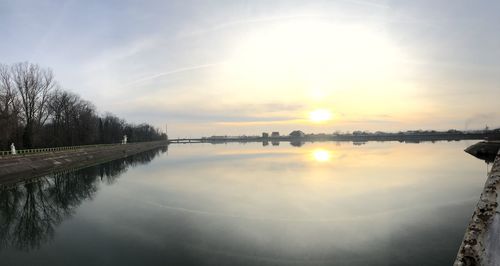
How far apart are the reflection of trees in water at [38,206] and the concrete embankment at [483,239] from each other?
14999 millimetres

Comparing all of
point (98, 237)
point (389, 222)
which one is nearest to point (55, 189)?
point (98, 237)

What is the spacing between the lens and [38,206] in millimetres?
21953

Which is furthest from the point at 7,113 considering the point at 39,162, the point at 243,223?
the point at 243,223

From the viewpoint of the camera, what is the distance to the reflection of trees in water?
14.7 meters

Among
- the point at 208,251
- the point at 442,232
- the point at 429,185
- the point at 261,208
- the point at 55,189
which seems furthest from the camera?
the point at 55,189

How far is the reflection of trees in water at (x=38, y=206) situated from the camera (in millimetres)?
14652

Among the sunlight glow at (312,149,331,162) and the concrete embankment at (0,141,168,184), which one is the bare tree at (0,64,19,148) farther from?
the sunlight glow at (312,149,331,162)

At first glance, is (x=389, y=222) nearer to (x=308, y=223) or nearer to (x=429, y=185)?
(x=308, y=223)

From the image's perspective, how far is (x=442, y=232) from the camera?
13102 millimetres

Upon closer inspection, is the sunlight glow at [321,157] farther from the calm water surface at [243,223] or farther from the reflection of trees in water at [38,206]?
the reflection of trees in water at [38,206]

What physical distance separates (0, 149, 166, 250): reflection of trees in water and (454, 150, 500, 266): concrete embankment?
15.0 m

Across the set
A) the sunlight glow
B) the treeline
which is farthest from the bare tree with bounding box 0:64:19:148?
the sunlight glow

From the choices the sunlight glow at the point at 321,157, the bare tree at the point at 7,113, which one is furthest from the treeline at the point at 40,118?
the sunlight glow at the point at 321,157

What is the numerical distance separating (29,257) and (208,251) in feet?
22.2
